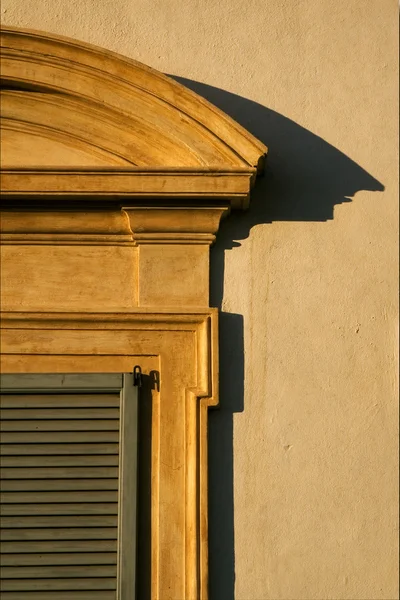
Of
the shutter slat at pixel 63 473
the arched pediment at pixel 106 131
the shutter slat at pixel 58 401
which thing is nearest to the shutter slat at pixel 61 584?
the shutter slat at pixel 63 473

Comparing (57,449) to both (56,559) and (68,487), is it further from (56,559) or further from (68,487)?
(56,559)

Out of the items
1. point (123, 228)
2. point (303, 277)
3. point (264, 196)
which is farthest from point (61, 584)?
point (264, 196)

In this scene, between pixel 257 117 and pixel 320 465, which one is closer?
pixel 320 465

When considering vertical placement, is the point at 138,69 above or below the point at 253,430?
above

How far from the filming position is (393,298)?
5121 millimetres

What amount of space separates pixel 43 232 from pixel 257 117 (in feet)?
3.84

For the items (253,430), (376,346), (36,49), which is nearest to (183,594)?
(253,430)

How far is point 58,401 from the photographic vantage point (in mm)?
4918

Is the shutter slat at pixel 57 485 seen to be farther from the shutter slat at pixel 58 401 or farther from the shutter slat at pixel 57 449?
the shutter slat at pixel 58 401

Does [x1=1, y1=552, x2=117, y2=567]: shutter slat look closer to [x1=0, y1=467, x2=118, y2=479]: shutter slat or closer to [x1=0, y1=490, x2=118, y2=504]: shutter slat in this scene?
[x1=0, y1=490, x2=118, y2=504]: shutter slat

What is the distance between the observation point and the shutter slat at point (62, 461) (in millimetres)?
4863

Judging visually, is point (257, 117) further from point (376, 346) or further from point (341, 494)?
point (341, 494)

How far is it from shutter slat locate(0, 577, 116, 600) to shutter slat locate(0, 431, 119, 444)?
1.96 ft

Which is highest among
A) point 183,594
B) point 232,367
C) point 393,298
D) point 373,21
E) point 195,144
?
point 373,21
